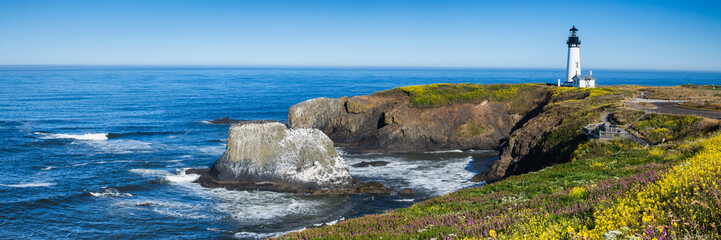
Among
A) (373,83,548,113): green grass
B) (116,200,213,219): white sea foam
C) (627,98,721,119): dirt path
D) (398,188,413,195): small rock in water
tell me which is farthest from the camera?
(373,83,548,113): green grass

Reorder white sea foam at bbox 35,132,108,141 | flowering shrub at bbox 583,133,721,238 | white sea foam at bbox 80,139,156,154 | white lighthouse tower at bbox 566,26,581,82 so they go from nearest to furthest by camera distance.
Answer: flowering shrub at bbox 583,133,721,238
white sea foam at bbox 80,139,156,154
white sea foam at bbox 35,132,108,141
white lighthouse tower at bbox 566,26,581,82

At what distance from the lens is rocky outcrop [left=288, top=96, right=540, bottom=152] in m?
59.2

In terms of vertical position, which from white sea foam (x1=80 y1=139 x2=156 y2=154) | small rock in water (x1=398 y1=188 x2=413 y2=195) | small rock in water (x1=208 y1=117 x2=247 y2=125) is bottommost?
small rock in water (x1=398 y1=188 x2=413 y2=195)

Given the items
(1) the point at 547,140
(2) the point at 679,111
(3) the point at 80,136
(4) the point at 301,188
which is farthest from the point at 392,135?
(3) the point at 80,136

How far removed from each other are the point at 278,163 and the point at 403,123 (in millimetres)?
23721

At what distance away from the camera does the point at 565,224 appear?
9.58 meters

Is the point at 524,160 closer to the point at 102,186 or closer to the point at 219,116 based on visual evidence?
the point at 102,186

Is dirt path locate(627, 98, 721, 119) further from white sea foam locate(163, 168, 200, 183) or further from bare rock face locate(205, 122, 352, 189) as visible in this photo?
white sea foam locate(163, 168, 200, 183)

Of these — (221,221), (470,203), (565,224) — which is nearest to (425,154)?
(221,221)

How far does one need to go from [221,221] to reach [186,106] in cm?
7779

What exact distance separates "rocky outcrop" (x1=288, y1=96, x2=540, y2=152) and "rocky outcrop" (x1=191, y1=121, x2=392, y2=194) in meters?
17.5

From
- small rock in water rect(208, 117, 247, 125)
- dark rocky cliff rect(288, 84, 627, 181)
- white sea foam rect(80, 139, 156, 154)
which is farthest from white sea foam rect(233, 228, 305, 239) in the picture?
small rock in water rect(208, 117, 247, 125)

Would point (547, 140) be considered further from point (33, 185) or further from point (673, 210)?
point (33, 185)

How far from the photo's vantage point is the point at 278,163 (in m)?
40.8
